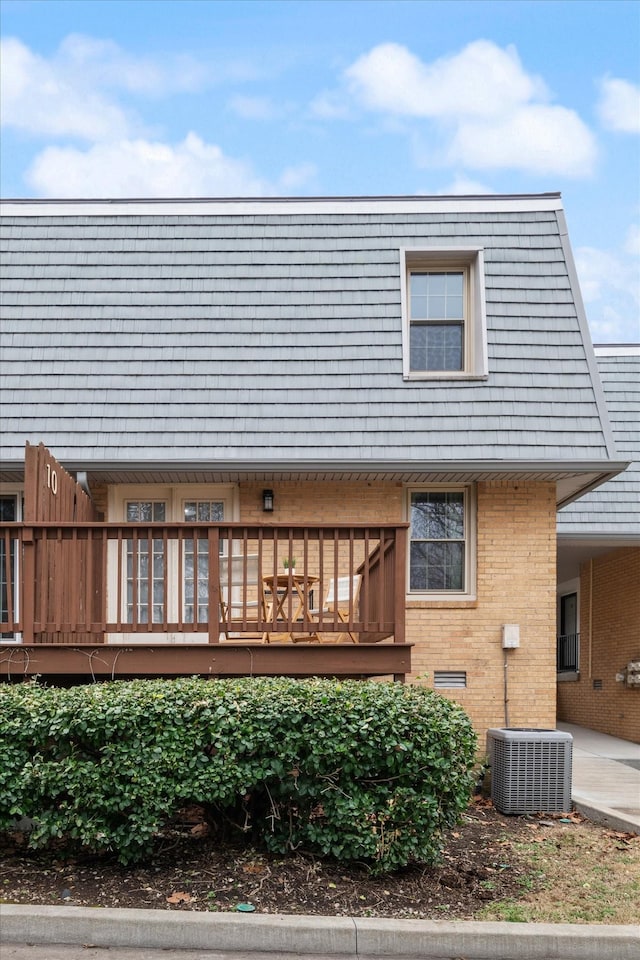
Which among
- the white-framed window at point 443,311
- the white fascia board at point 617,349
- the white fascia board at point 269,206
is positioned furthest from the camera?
the white fascia board at point 617,349

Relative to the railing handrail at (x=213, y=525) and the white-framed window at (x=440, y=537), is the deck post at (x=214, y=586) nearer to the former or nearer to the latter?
the railing handrail at (x=213, y=525)

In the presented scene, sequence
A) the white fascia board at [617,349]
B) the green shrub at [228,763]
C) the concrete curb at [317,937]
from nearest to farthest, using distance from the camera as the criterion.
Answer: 1. the concrete curb at [317,937]
2. the green shrub at [228,763]
3. the white fascia board at [617,349]

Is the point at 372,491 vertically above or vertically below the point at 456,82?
below

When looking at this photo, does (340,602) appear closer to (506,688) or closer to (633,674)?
(506,688)

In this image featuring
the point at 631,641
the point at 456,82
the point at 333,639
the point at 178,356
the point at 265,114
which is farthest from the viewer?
the point at 265,114

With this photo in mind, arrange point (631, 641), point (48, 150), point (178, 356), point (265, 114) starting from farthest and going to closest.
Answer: point (48, 150) → point (265, 114) → point (631, 641) → point (178, 356)

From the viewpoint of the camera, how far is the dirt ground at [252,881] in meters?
5.39

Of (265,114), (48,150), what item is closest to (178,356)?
(265,114)

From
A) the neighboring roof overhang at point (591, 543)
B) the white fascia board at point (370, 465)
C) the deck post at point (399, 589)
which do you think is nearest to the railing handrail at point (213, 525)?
the deck post at point (399, 589)

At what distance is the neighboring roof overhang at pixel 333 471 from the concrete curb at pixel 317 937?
17.2 feet

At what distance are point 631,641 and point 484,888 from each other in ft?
29.2

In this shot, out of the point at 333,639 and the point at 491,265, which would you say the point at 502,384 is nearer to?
the point at 491,265

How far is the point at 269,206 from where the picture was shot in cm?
1152

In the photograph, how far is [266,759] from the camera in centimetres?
579
